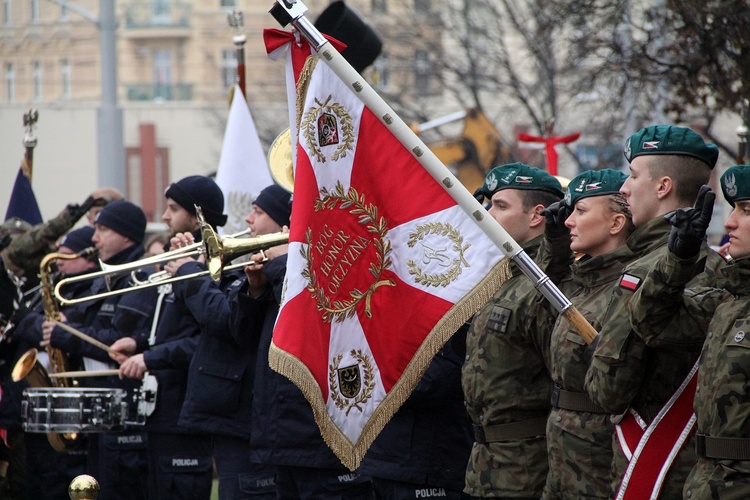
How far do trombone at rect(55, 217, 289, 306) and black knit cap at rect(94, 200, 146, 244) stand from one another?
0.45 meters

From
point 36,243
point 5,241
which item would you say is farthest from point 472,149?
point 36,243

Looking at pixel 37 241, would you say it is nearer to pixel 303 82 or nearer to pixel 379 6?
pixel 303 82

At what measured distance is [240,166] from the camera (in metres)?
10.5

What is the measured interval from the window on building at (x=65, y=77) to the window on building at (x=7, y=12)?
2.34 metres

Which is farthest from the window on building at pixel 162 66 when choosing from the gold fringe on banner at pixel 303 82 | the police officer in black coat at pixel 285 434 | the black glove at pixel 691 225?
the black glove at pixel 691 225

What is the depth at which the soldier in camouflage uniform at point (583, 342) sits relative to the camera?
5.29m

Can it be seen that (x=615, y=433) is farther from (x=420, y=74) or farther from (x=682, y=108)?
(x=420, y=74)

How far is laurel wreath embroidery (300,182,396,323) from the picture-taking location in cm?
552

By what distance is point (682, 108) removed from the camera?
35.3 ft

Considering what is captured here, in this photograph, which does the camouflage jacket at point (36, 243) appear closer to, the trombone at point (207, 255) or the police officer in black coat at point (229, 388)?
the trombone at point (207, 255)

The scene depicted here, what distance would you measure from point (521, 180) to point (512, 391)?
1119mm

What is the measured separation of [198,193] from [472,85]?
17.8 metres

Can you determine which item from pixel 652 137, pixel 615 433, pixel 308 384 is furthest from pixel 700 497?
pixel 308 384

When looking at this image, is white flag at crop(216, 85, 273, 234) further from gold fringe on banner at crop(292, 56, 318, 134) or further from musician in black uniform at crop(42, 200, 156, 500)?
gold fringe on banner at crop(292, 56, 318, 134)
